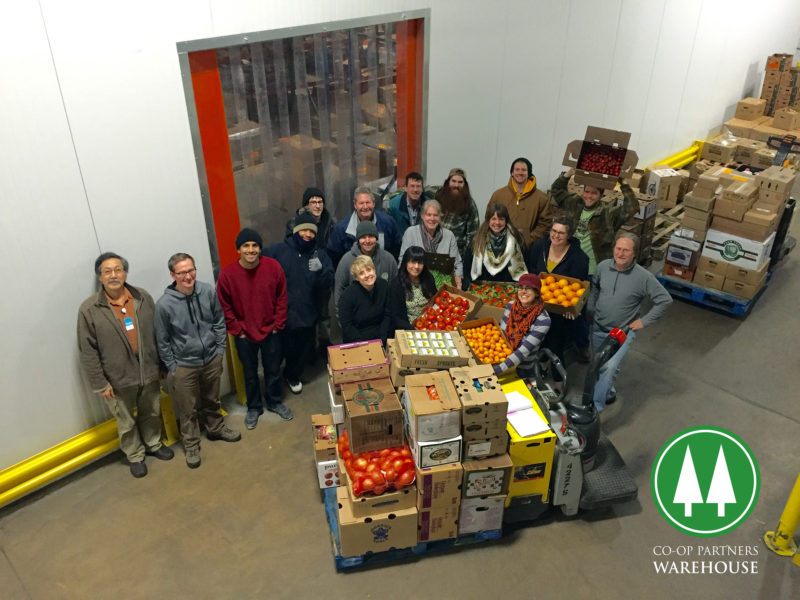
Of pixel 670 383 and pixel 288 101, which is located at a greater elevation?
pixel 288 101

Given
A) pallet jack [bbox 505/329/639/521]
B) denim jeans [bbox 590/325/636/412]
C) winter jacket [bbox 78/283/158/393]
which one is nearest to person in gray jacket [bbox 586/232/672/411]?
denim jeans [bbox 590/325/636/412]

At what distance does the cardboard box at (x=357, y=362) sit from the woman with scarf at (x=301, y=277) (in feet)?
3.07

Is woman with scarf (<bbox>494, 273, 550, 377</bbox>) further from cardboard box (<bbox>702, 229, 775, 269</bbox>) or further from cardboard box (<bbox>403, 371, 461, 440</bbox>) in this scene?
cardboard box (<bbox>702, 229, 775, 269</bbox>)

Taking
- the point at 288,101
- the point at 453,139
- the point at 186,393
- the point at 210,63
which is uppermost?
→ the point at 210,63

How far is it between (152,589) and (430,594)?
1.91 m

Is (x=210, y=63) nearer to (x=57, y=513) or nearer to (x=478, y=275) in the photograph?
(x=478, y=275)

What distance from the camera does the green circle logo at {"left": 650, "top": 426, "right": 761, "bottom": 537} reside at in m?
4.93

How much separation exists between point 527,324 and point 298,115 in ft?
9.13

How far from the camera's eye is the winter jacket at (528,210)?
6.68 metres

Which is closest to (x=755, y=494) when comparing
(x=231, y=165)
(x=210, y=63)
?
(x=231, y=165)

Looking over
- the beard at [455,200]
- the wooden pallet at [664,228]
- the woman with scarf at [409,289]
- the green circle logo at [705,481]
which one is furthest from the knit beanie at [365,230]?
the wooden pallet at [664,228]

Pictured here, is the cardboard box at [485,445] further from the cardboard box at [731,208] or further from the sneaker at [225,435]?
the cardboard box at [731,208]

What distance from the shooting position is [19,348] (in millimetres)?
4711

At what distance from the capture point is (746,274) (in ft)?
23.3
